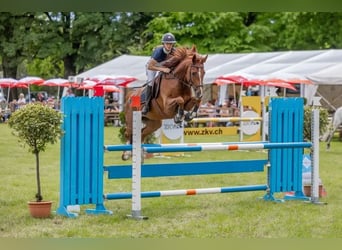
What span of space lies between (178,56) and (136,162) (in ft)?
4.95

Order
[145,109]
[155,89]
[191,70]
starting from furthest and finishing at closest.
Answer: [145,109] → [155,89] → [191,70]

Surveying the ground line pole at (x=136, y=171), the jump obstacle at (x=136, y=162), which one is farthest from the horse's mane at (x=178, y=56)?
the ground line pole at (x=136, y=171)

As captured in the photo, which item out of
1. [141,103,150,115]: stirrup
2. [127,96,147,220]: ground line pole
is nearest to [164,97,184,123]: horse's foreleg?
[141,103,150,115]: stirrup

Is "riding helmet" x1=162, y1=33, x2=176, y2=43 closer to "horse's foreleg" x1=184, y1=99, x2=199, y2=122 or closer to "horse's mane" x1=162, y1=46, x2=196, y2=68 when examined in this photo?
"horse's mane" x1=162, y1=46, x2=196, y2=68

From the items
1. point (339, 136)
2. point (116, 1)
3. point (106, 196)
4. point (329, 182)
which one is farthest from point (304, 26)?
point (116, 1)

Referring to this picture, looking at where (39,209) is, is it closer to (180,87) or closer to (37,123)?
(37,123)

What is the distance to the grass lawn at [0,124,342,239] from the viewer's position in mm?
4895

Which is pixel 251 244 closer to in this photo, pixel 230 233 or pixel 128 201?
pixel 230 233

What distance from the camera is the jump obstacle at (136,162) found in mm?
5441

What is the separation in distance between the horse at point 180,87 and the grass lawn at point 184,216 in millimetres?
868

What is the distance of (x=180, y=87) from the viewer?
6727mm

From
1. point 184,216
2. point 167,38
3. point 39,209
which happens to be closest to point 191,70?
point 167,38

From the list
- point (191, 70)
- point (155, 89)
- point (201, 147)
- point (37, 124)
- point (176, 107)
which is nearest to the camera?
A: point (37, 124)

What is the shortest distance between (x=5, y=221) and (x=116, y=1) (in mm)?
3100
